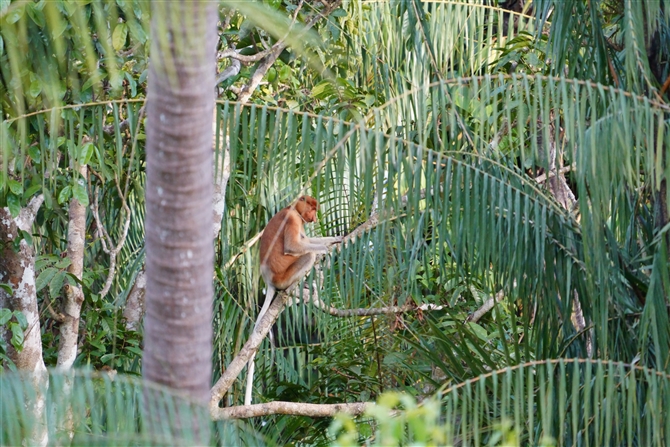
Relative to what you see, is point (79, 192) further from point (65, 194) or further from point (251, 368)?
point (251, 368)

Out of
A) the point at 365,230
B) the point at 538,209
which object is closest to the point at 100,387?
the point at 538,209

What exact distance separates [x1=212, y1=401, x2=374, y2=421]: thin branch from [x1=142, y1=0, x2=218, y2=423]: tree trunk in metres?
2.36

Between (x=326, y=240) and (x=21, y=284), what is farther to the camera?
(x=326, y=240)

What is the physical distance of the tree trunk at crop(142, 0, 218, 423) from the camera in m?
1.81

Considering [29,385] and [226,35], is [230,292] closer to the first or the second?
[226,35]

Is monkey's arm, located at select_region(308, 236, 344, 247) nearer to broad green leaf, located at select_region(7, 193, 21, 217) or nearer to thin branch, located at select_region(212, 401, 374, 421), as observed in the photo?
thin branch, located at select_region(212, 401, 374, 421)

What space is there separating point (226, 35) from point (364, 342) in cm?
216

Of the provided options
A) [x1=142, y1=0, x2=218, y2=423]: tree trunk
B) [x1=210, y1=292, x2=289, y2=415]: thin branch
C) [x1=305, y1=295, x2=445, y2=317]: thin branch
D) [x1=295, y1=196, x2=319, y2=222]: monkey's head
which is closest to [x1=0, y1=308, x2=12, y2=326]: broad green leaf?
[x1=210, y1=292, x2=289, y2=415]: thin branch

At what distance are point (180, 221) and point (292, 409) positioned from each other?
2711 millimetres

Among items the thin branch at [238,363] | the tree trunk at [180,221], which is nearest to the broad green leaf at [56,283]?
the thin branch at [238,363]

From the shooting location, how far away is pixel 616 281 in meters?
3.10

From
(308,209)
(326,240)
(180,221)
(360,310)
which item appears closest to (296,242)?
(308,209)

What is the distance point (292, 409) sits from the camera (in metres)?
4.38

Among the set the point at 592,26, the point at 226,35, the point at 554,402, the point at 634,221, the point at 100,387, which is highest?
the point at 226,35
